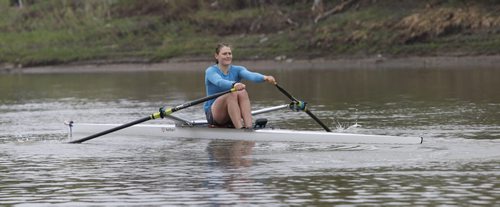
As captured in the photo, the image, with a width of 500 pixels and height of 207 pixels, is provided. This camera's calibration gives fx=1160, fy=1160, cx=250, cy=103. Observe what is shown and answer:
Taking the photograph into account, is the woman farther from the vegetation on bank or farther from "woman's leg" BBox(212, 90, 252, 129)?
the vegetation on bank

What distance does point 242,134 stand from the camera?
16156 mm


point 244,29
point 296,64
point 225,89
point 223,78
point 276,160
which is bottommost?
point 276,160

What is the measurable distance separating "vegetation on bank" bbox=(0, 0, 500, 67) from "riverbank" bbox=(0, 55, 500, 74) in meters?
0.36

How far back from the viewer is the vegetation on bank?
41.5 metres

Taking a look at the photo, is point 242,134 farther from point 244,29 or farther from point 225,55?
point 244,29

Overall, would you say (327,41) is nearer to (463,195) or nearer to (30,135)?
(30,135)

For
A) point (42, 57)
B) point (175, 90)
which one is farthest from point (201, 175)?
point (42, 57)

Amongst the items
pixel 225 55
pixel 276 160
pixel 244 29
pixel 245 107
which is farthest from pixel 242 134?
pixel 244 29

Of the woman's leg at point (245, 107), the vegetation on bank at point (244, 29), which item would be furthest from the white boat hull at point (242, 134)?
the vegetation on bank at point (244, 29)

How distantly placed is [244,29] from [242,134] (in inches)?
1235

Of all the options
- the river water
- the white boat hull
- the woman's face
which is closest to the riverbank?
the river water

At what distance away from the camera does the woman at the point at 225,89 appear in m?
15.9

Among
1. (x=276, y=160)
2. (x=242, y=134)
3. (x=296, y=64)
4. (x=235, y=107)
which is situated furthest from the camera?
(x=296, y=64)

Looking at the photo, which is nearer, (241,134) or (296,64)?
(241,134)
